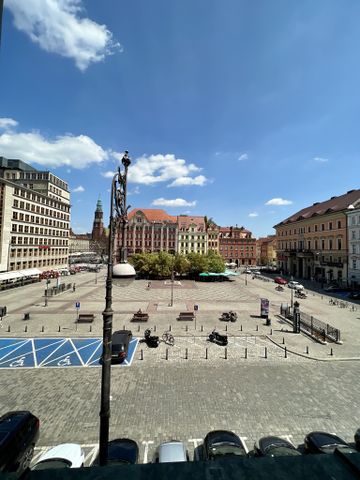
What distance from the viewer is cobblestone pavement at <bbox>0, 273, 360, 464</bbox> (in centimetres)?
1038

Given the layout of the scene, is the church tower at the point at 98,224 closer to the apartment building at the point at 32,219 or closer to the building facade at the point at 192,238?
the building facade at the point at 192,238

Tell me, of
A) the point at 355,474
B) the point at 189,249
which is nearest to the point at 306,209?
the point at 189,249

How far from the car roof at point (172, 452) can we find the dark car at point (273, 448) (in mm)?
2376

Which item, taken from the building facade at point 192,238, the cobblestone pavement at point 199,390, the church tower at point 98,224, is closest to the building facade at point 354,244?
the cobblestone pavement at point 199,390

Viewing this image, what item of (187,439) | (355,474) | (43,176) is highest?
(43,176)

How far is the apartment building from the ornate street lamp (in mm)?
50124

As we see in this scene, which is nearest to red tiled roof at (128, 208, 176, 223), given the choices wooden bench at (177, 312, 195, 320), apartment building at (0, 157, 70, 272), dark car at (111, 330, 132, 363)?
apartment building at (0, 157, 70, 272)

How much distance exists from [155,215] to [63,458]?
98.5 metres

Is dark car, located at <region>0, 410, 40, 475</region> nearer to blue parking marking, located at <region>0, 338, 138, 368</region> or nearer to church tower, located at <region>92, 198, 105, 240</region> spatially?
blue parking marking, located at <region>0, 338, 138, 368</region>

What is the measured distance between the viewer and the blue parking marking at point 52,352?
15.7 m

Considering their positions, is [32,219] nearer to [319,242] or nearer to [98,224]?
[319,242]

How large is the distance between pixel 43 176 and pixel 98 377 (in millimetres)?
64833

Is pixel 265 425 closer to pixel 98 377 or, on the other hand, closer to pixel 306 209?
pixel 98 377

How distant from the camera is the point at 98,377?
14234mm
